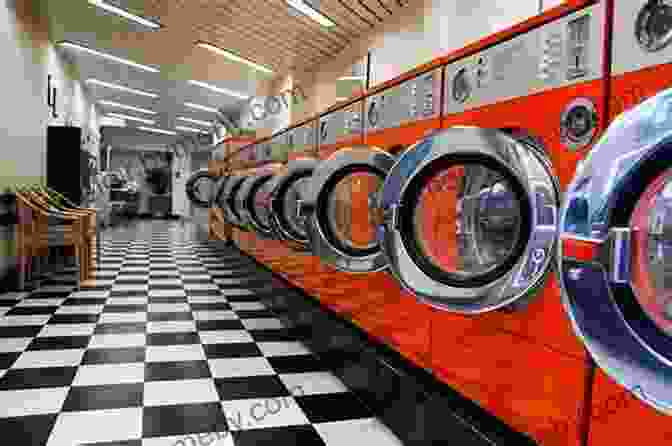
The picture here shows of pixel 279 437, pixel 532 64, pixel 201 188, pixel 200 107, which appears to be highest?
pixel 200 107

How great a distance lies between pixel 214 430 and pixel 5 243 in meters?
3.30

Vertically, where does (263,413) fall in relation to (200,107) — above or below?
below

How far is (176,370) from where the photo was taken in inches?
90.7

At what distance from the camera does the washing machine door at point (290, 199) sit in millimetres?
2890

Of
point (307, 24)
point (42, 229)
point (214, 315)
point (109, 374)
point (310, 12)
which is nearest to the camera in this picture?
point (109, 374)

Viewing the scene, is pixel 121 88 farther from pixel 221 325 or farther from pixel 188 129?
pixel 221 325

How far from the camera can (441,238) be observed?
1.52 meters

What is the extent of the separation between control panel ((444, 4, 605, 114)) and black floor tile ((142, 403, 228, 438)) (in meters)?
1.33

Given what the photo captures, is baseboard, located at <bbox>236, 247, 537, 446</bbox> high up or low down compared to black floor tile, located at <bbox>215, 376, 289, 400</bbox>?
up

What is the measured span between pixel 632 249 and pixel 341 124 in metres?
1.93

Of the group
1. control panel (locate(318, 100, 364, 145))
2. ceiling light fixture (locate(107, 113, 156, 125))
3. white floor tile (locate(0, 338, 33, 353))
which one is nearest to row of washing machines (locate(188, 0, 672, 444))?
control panel (locate(318, 100, 364, 145))

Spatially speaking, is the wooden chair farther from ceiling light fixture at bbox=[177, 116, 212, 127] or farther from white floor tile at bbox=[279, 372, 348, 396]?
ceiling light fixture at bbox=[177, 116, 212, 127]

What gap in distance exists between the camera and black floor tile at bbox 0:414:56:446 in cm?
159

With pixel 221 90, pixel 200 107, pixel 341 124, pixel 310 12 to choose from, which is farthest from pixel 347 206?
pixel 200 107
